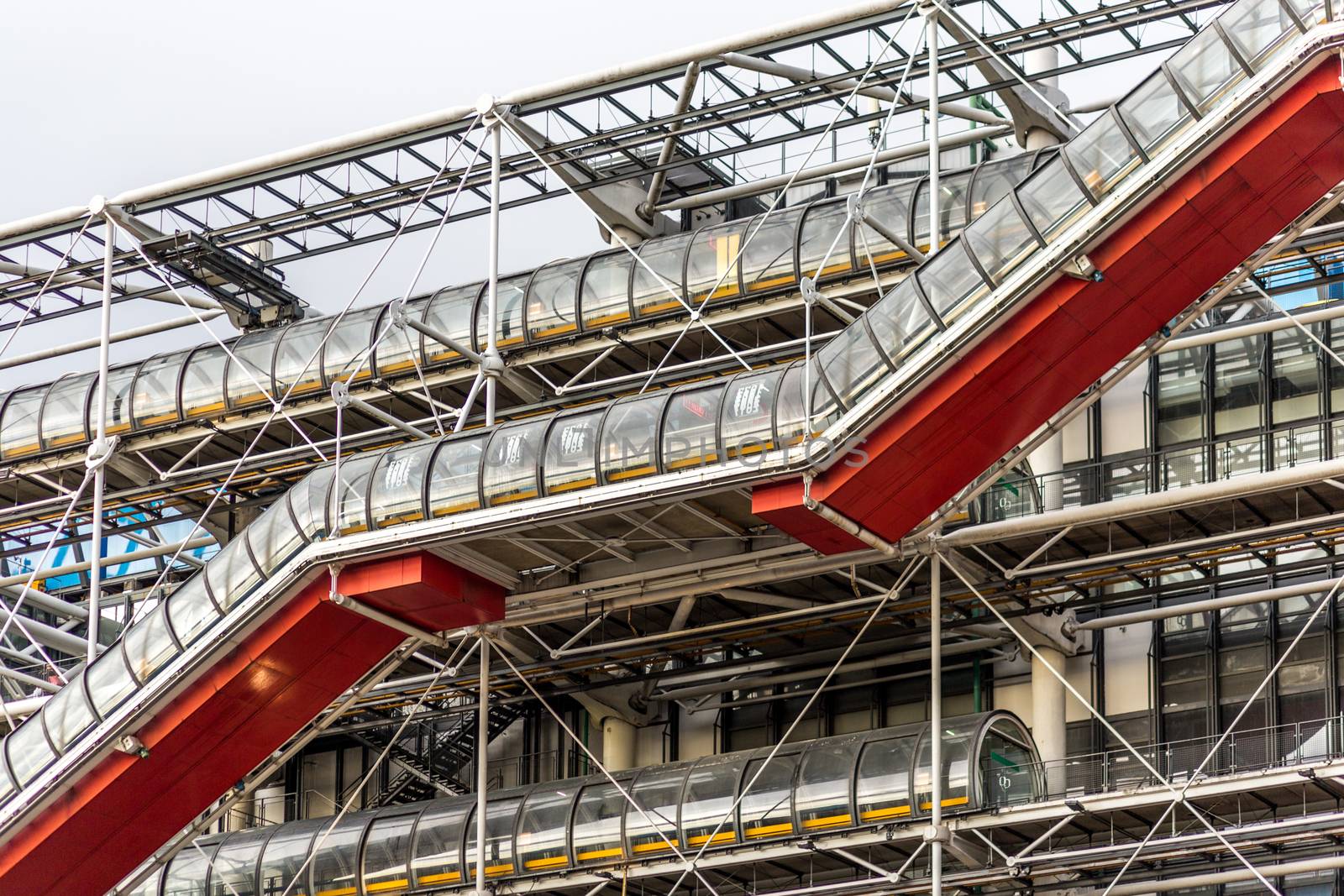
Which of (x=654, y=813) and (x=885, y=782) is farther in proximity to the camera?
(x=654, y=813)

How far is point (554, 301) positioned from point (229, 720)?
25.4 ft

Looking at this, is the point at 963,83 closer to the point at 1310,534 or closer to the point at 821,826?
the point at 1310,534

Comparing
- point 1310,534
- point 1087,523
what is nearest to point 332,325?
point 1087,523

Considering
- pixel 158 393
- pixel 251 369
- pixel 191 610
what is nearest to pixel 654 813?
pixel 191 610

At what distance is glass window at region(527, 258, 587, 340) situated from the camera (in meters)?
35.2

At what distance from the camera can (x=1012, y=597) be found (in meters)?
31.8

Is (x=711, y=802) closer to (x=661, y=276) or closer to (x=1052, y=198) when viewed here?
(x=661, y=276)

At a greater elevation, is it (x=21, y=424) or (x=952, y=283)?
(x=21, y=424)

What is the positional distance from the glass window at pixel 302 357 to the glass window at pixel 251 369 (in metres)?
0.15

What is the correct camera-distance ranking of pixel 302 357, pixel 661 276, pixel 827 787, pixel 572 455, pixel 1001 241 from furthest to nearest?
1. pixel 302 357
2. pixel 661 276
3. pixel 827 787
4. pixel 572 455
5. pixel 1001 241

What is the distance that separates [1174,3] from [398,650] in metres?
12.6

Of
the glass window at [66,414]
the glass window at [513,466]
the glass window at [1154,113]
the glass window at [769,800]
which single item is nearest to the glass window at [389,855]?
the glass window at [769,800]

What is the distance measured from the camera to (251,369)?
37844mm

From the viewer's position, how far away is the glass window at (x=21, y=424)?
39594 mm
